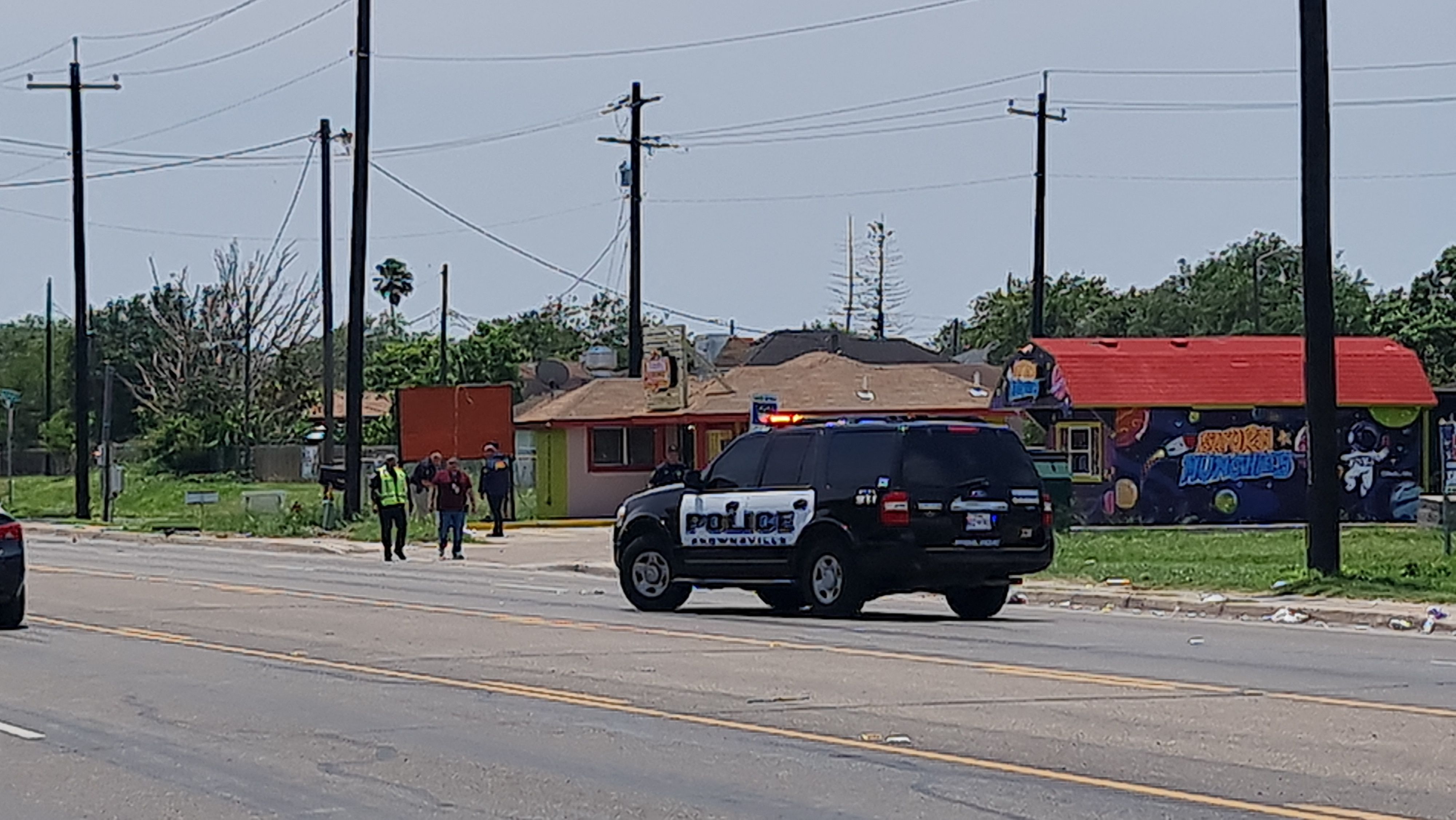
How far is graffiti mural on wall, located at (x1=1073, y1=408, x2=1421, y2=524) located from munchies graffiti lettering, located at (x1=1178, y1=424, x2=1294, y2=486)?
0.02 m

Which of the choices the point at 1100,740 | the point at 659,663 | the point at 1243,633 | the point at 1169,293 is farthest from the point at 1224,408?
the point at 1169,293

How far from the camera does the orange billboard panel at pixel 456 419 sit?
147 feet

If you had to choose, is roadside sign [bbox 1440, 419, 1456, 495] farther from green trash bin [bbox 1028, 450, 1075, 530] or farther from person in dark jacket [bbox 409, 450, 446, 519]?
person in dark jacket [bbox 409, 450, 446, 519]

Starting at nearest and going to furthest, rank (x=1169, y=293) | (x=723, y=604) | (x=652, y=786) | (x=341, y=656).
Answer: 1. (x=652, y=786)
2. (x=341, y=656)
3. (x=723, y=604)
4. (x=1169, y=293)

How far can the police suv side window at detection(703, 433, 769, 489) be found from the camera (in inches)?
807

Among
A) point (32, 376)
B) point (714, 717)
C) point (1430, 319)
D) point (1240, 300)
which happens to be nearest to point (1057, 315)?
point (1240, 300)

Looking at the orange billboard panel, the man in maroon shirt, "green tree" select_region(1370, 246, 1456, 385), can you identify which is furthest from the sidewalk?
"green tree" select_region(1370, 246, 1456, 385)

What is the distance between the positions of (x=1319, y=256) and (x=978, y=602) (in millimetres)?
5680

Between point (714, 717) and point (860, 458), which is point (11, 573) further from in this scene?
point (714, 717)

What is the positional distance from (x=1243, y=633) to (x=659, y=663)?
19.8ft

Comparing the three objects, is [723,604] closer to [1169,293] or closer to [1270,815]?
[1270,815]

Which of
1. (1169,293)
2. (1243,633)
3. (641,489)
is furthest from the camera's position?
(1169,293)

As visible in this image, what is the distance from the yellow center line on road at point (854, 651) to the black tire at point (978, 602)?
319 cm

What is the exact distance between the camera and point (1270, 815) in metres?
8.91
